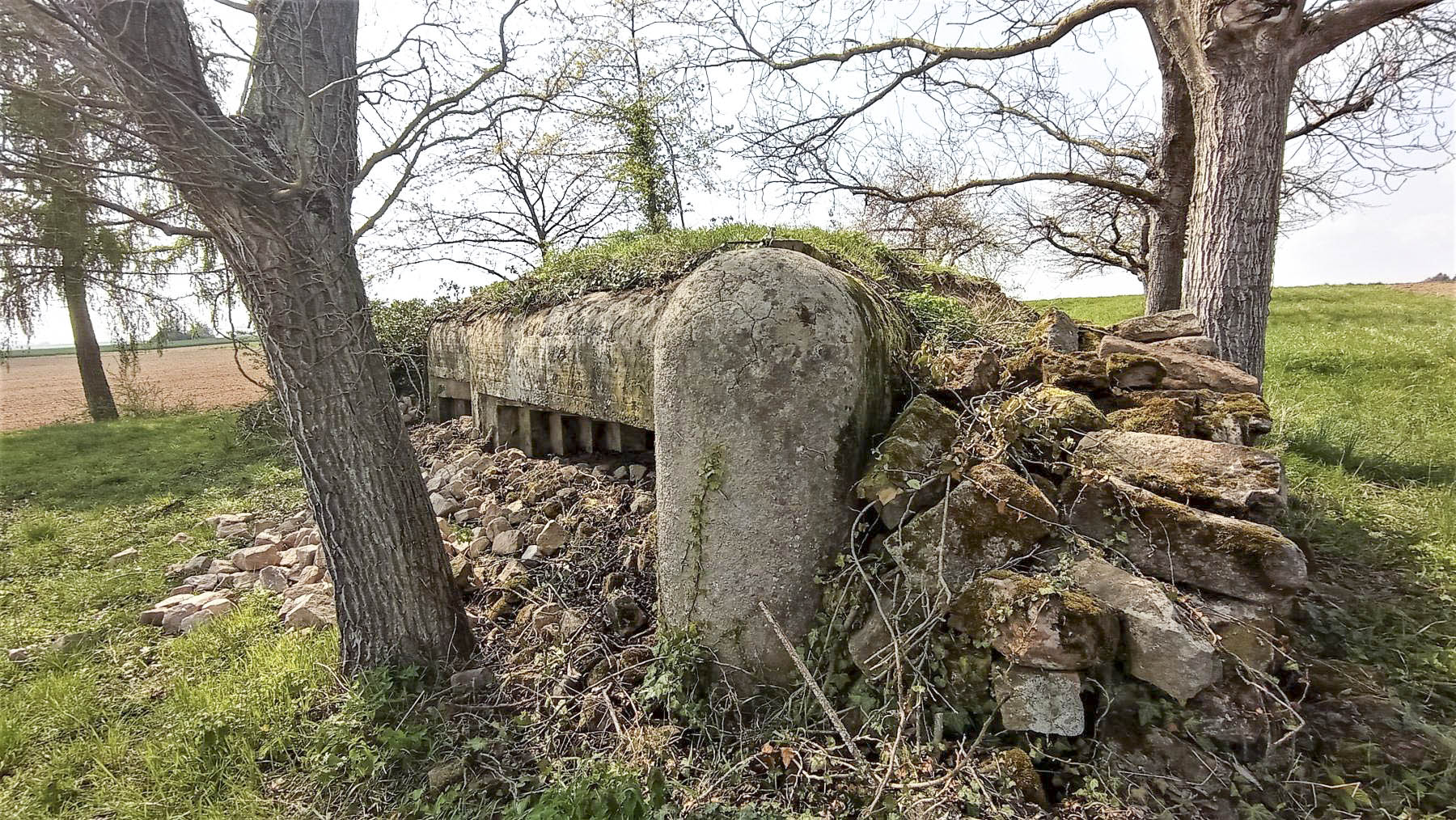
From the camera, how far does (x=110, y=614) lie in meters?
3.80

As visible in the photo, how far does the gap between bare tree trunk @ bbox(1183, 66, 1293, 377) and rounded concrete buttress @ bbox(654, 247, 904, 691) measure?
3110mm

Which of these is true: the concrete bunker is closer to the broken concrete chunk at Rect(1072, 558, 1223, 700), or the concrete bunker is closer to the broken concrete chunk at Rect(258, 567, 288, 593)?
the broken concrete chunk at Rect(1072, 558, 1223, 700)

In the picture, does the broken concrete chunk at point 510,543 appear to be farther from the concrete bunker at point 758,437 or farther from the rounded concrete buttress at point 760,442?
the rounded concrete buttress at point 760,442

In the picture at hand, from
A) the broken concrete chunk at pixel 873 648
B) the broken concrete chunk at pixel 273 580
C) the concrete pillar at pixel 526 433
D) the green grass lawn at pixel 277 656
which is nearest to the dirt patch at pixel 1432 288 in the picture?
the green grass lawn at pixel 277 656

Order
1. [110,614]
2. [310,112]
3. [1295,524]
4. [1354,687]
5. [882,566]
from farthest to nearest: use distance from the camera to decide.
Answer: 1. [110,614]
2. [1295,524]
3. [882,566]
4. [310,112]
5. [1354,687]

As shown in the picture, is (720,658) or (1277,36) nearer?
(720,658)

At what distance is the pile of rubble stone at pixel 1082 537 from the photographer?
1.99m

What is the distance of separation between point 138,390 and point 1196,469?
17.7 meters

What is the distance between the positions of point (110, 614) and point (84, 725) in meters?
1.37

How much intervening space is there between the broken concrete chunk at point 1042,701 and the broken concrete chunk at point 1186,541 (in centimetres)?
58

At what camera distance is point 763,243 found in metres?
3.14

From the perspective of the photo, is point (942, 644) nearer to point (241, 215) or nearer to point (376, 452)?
point (376, 452)

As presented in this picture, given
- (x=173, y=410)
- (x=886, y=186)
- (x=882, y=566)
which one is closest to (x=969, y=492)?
(x=882, y=566)

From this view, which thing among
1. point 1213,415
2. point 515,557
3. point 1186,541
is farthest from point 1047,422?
point 515,557
